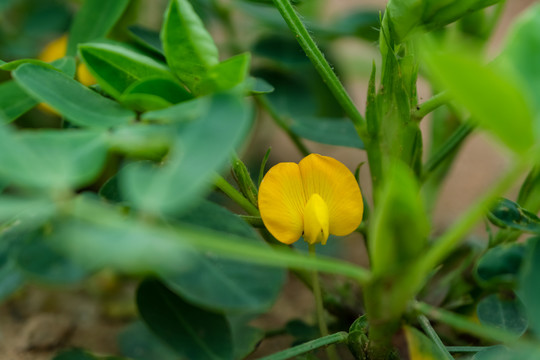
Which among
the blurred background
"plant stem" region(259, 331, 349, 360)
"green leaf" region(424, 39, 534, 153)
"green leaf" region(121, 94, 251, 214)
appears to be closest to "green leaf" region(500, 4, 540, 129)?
"green leaf" region(424, 39, 534, 153)

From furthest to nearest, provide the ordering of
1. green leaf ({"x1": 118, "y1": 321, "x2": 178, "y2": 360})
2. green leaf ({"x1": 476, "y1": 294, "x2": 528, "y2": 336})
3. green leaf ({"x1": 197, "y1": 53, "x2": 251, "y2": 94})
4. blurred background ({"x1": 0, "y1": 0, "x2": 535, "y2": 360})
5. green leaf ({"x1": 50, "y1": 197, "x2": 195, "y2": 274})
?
1. blurred background ({"x1": 0, "y1": 0, "x2": 535, "y2": 360})
2. green leaf ({"x1": 118, "y1": 321, "x2": 178, "y2": 360})
3. green leaf ({"x1": 476, "y1": 294, "x2": 528, "y2": 336})
4. green leaf ({"x1": 197, "y1": 53, "x2": 251, "y2": 94})
5. green leaf ({"x1": 50, "y1": 197, "x2": 195, "y2": 274})

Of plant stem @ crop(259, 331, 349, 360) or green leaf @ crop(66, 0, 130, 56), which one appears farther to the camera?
green leaf @ crop(66, 0, 130, 56)

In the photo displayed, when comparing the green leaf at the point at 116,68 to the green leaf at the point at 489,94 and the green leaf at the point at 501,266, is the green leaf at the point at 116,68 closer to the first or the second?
the green leaf at the point at 489,94

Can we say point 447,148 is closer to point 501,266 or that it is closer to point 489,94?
point 501,266

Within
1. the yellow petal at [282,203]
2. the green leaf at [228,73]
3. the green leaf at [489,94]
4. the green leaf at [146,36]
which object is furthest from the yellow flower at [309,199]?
the green leaf at [146,36]

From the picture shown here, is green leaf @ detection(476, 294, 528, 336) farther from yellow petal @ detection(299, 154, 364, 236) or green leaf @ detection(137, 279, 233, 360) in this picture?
green leaf @ detection(137, 279, 233, 360)

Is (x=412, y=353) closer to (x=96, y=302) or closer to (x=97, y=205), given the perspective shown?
(x=97, y=205)
